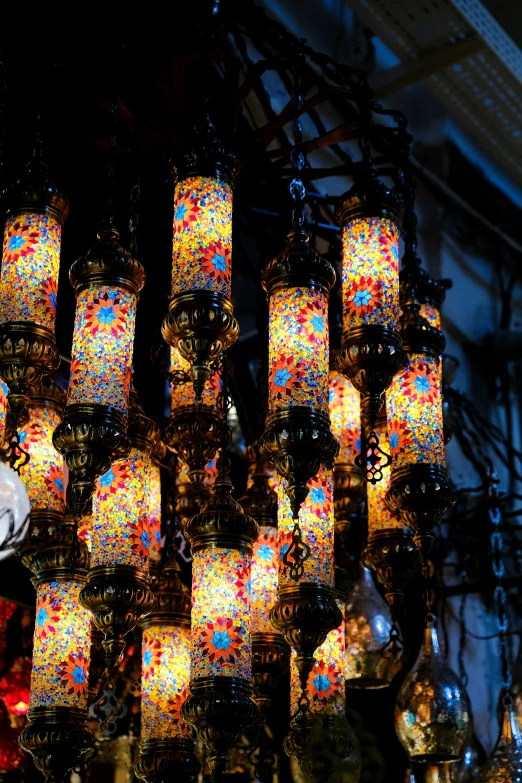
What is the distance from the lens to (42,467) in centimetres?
329

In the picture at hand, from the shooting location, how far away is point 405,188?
3738 millimetres

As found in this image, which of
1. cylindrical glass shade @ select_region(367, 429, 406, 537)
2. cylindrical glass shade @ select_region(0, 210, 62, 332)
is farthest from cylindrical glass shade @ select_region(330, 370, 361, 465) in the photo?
cylindrical glass shade @ select_region(0, 210, 62, 332)

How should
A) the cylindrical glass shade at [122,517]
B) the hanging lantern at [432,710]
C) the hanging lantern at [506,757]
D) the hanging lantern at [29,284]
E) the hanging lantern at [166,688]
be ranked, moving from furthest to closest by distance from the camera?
the hanging lantern at [506,757] → the hanging lantern at [432,710] → the hanging lantern at [166,688] → the cylindrical glass shade at [122,517] → the hanging lantern at [29,284]

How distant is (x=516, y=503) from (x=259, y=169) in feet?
9.89

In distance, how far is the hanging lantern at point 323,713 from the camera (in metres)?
2.83

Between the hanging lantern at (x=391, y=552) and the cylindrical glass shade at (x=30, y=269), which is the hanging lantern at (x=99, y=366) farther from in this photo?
the hanging lantern at (x=391, y=552)

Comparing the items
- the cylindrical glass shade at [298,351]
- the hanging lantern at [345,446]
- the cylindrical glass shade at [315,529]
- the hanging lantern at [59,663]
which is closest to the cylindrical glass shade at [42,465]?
the hanging lantern at [59,663]

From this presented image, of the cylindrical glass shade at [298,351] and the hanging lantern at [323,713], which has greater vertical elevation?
the cylindrical glass shade at [298,351]

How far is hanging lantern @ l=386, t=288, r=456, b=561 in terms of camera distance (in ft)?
10.3

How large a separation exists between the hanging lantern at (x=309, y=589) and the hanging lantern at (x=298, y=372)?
0.11 metres

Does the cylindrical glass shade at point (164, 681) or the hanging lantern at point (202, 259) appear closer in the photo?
the hanging lantern at point (202, 259)

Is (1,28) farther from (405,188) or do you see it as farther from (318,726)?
(318,726)

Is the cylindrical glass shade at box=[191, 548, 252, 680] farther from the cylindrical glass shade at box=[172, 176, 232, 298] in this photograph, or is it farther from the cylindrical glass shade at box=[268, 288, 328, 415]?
the cylindrical glass shade at box=[172, 176, 232, 298]

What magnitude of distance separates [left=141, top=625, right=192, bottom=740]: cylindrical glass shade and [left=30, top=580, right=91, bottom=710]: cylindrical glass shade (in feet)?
0.84
